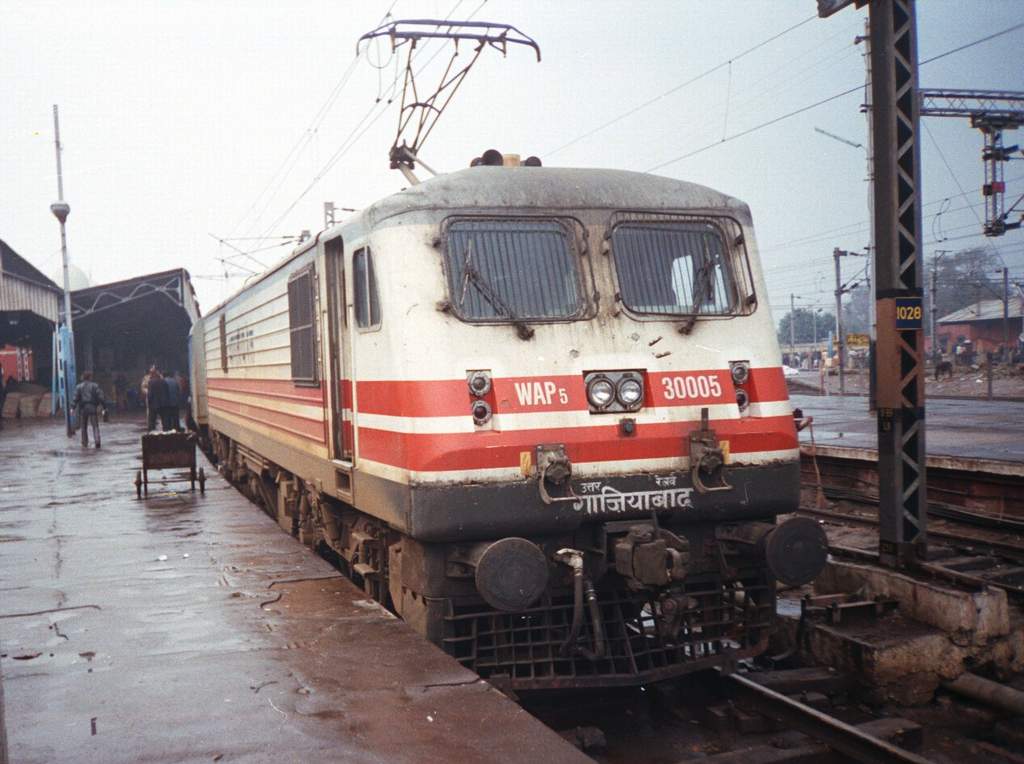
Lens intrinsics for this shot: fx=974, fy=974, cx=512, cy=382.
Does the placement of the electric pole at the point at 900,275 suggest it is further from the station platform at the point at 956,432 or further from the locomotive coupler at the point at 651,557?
the station platform at the point at 956,432

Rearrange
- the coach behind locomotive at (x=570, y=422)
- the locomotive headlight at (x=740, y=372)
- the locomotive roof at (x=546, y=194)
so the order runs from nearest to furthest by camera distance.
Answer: the coach behind locomotive at (x=570, y=422) < the locomotive roof at (x=546, y=194) < the locomotive headlight at (x=740, y=372)

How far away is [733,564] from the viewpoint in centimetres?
613

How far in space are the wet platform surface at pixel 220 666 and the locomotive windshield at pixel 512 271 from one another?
2.05 m

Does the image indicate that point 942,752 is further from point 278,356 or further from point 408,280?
point 278,356

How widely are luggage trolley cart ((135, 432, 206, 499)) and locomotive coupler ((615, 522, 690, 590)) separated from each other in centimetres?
889

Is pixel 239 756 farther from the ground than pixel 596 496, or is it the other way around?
pixel 596 496

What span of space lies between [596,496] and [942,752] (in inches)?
A: 101

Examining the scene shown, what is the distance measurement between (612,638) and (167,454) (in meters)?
8.99

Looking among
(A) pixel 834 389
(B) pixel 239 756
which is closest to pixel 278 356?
(B) pixel 239 756

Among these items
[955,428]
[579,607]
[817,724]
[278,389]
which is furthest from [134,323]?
[817,724]

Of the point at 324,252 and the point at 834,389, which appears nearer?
the point at 324,252

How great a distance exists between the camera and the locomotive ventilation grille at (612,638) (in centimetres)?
561

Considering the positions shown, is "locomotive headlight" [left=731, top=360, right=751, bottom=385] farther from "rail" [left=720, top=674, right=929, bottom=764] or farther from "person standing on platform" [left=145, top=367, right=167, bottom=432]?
"person standing on platform" [left=145, top=367, right=167, bottom=432]

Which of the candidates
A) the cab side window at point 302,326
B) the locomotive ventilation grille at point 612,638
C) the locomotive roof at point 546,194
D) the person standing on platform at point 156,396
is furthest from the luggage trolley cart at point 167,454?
the locomotive ventilation grille at point 612,638
